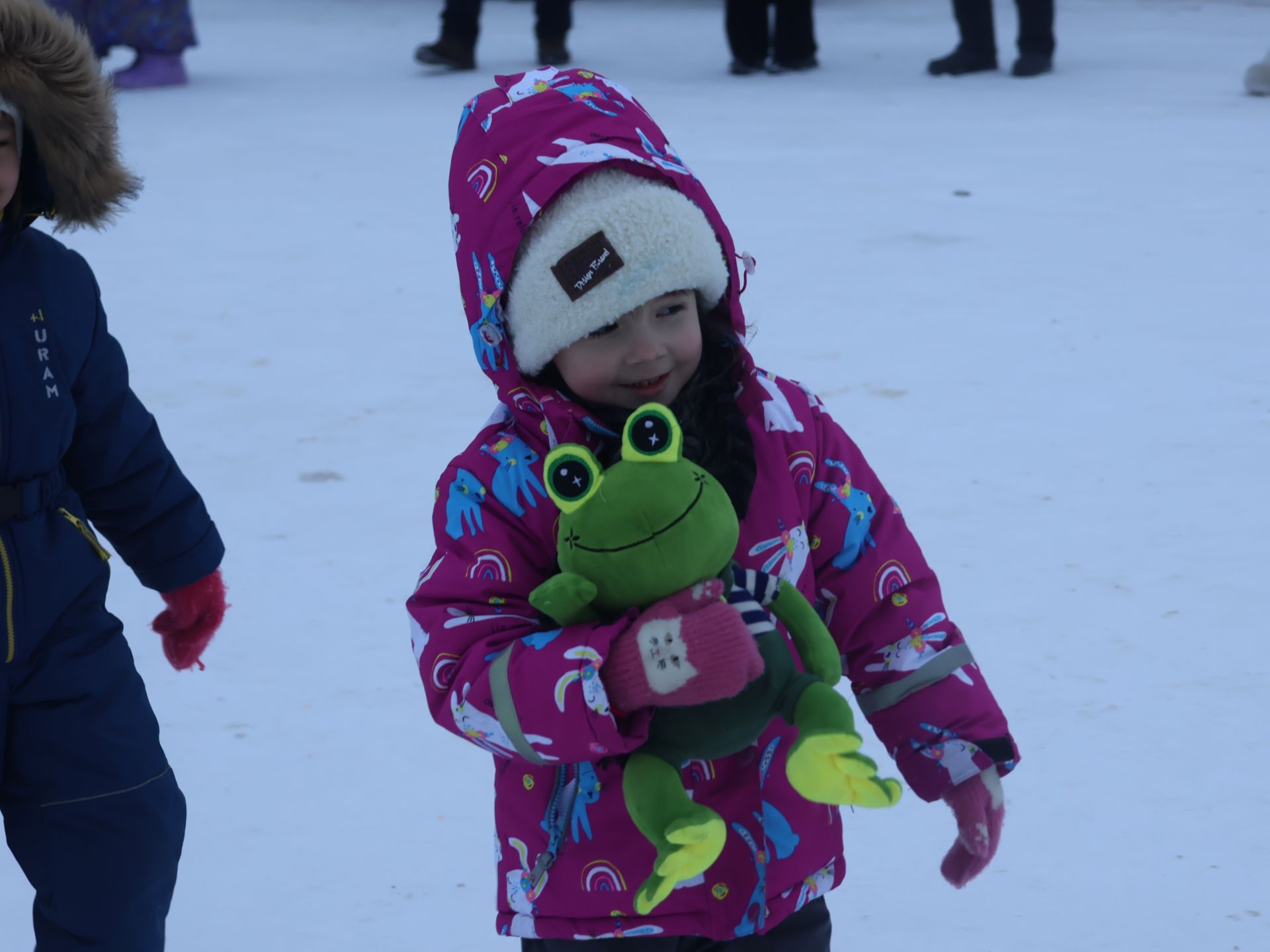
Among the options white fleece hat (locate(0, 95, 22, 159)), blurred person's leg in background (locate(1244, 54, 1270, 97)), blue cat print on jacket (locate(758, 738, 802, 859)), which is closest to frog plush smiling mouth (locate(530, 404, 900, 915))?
blue cat print on jacket (locate(758, 738, 802, 859))

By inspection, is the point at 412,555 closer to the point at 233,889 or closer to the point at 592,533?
the point at 233,889

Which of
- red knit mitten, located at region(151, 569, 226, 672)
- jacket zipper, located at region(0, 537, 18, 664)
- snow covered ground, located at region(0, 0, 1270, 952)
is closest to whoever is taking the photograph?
jacket zipper, located at region(0, 537, 18, 664)

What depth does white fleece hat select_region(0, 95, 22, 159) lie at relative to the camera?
143 cm

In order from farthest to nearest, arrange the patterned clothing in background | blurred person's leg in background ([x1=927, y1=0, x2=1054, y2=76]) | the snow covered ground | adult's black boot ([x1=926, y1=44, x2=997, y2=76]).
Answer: adult's black boot ([x1=926, y1=44, x2=997, y2=76]), blurred person's leg in background ([x1=927, y1=0, x2=1054, y2=76]), the patterned clothing in background, the snow covered ground

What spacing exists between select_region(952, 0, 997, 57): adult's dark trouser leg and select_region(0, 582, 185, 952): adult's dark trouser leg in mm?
5927

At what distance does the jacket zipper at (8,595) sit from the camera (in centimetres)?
137

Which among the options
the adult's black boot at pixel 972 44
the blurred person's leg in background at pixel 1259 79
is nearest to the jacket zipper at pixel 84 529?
the blurred person's leg in background at pixel 1259 79

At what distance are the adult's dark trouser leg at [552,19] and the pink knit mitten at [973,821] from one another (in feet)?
19.9

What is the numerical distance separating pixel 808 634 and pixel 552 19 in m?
6.09

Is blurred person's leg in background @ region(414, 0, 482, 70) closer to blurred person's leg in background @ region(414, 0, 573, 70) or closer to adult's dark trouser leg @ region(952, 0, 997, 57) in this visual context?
blurred person's leg in background @ region(414, 0, 573, 70)

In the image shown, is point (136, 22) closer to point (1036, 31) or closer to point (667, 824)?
point (1036, 31)

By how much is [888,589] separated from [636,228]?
35cm

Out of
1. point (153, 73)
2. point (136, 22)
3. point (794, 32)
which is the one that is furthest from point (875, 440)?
point (153, 73)

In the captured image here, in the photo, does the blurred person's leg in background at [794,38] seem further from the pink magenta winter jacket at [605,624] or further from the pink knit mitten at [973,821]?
the pink knit mitten at [973,821]
